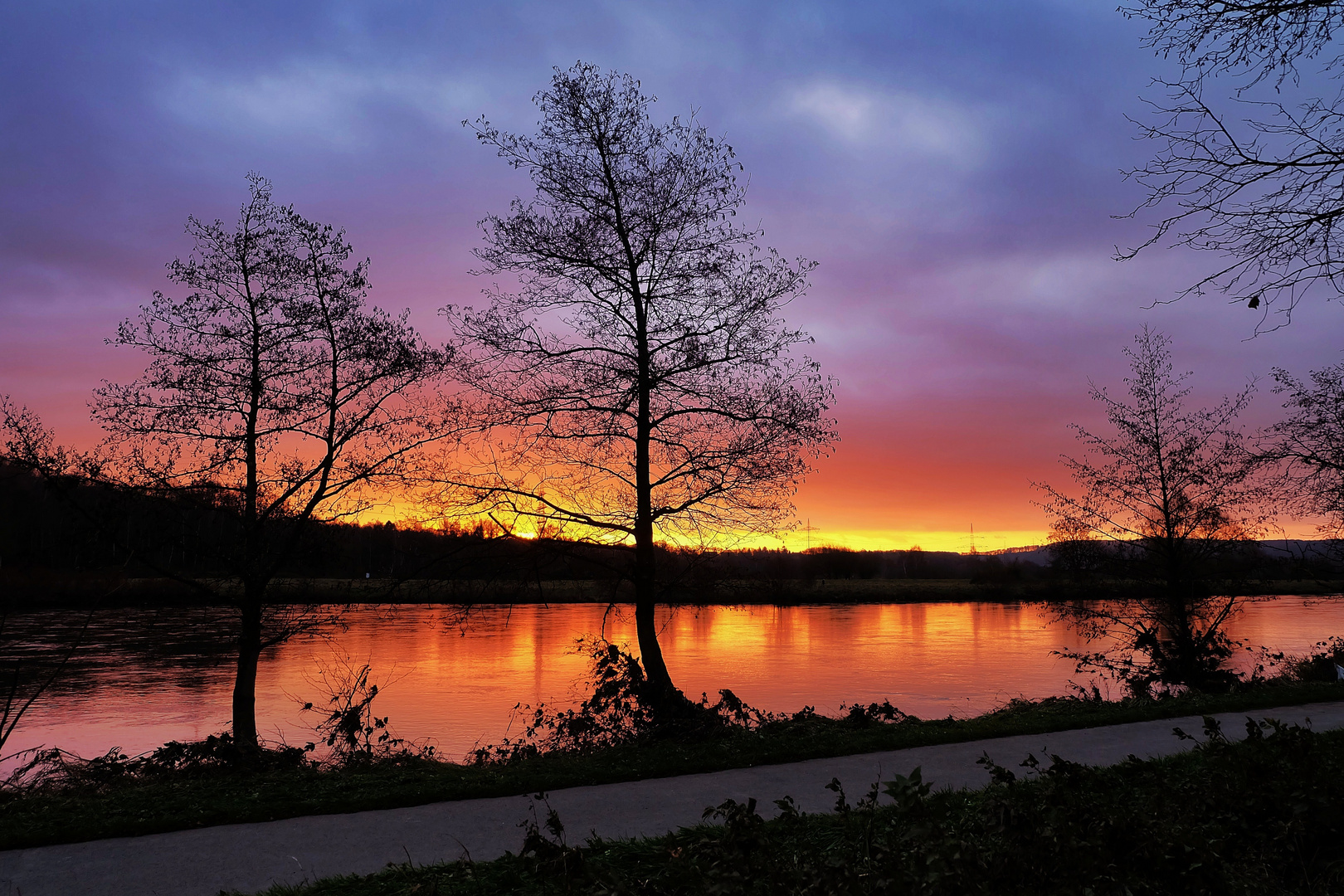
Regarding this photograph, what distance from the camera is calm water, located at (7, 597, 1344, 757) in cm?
1542

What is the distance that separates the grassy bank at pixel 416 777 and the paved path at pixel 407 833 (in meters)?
0.29

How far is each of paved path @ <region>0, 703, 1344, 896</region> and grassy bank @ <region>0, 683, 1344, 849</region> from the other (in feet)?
0.95

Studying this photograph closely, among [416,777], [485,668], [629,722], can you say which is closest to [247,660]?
[416,777]

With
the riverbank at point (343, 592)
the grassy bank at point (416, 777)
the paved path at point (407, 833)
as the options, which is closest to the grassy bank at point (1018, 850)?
the paved path at point (407, 833)

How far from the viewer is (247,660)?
11391 millimetres

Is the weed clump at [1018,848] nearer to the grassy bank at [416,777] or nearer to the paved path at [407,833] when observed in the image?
the paved path at [407,833]

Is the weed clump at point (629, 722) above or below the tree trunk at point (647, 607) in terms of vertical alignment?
below

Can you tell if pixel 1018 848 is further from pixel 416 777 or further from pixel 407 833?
pixel 416 777

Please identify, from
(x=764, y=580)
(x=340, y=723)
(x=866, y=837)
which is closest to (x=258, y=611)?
(x=340, y=723)

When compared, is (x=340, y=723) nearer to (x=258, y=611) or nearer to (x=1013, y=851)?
(x=258, y=611)

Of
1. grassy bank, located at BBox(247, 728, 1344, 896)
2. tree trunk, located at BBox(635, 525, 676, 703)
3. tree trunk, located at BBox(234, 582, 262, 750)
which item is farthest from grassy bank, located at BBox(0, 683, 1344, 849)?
grassy bank, located at BBox(247, 728, 1344, 896)

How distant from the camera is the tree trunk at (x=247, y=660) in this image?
11133 mm

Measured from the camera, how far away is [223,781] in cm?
847

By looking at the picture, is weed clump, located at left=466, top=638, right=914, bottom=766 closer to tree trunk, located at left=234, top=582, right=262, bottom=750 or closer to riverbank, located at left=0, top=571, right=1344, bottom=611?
riverbank, located at left=0, top=571, right=1344, bottom=611
